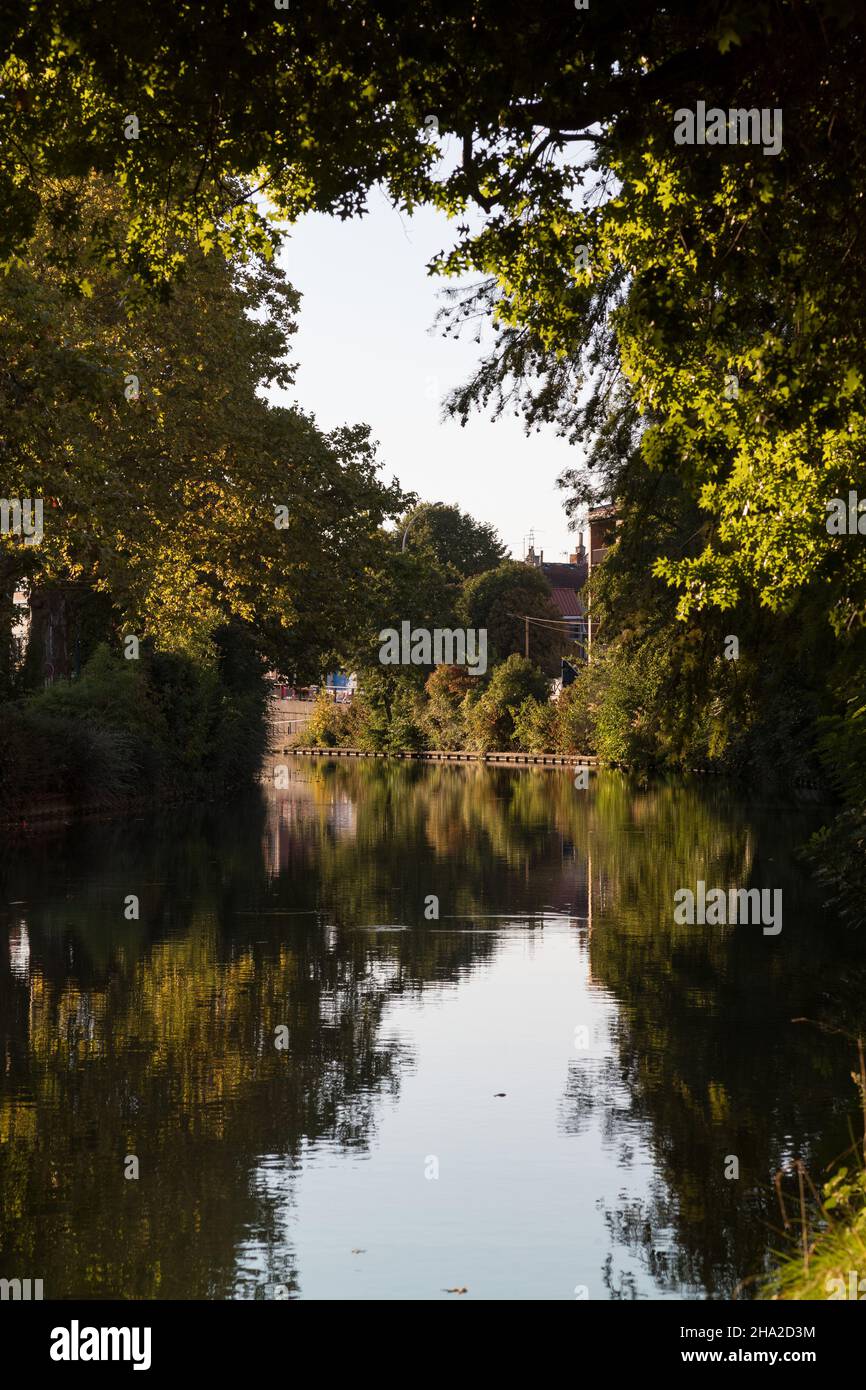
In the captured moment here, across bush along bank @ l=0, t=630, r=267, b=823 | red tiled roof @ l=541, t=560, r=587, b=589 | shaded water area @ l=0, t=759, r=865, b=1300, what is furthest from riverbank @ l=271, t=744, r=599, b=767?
shaded water area @ l=0, t=759, r=865, b=1300

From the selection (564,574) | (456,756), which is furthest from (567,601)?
(456,756)

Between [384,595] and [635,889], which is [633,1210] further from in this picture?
[384,595]

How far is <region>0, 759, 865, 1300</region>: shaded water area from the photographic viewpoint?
8.41 metres

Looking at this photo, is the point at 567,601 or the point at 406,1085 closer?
the point at 406,1085

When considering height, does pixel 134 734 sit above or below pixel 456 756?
below

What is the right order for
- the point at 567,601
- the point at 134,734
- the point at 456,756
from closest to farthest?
the point at 134,734 → the point at 456,756 → the point at 567,601

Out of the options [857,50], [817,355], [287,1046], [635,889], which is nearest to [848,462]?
[817,355]

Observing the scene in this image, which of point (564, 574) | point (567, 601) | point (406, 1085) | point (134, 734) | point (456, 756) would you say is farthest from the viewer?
point (564, 574)

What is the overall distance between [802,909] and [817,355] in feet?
42.3

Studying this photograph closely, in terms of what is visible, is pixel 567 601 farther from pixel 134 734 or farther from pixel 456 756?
pixel 134 734

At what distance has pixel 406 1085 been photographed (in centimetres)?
1209

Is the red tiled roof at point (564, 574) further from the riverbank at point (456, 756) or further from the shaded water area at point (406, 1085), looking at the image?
the shaded water area at point (406, 1085)

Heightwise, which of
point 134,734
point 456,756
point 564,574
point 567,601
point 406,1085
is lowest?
point 406,1085

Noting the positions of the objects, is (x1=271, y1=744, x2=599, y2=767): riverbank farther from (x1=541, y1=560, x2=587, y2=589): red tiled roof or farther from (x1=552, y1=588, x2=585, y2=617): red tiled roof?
(x1=541, y1=560, x2=587, y2=589): red tiled roof
